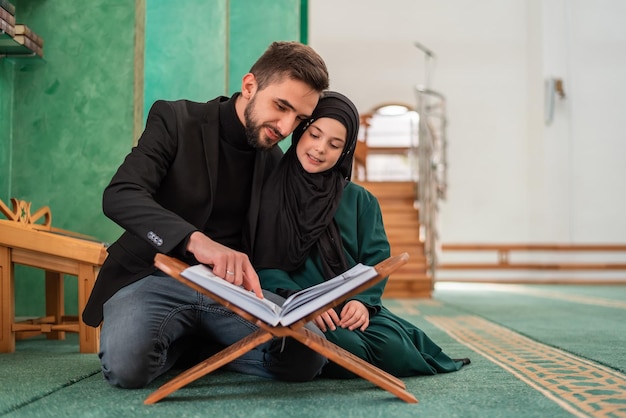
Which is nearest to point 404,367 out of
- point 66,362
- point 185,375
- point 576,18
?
point 185,375

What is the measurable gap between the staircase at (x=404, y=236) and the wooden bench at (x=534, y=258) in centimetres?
206

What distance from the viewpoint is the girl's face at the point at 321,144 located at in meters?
1.88

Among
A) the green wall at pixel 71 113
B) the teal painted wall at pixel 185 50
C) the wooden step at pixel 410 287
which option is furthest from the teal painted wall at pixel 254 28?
the wooden step at pixel 410 287

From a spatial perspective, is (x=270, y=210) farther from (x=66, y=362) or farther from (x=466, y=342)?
(x=466, y=342)

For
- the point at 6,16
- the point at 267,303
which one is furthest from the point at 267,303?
the point at 6,16

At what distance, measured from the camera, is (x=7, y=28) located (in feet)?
8.39

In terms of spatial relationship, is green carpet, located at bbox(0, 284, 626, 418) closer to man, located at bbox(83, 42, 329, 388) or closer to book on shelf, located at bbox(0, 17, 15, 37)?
man, located at bbox(83, 42, 329, 388)

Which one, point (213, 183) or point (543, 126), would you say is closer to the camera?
point (213, 183)

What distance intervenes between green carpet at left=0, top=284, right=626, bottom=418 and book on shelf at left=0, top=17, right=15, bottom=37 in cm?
120

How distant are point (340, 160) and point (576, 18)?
8895mm

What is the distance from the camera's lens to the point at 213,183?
1.83m

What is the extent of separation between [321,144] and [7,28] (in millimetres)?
1467

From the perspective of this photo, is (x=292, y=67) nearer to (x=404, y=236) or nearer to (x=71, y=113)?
(x=71, y=113)

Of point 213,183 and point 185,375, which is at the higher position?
point 213,183
